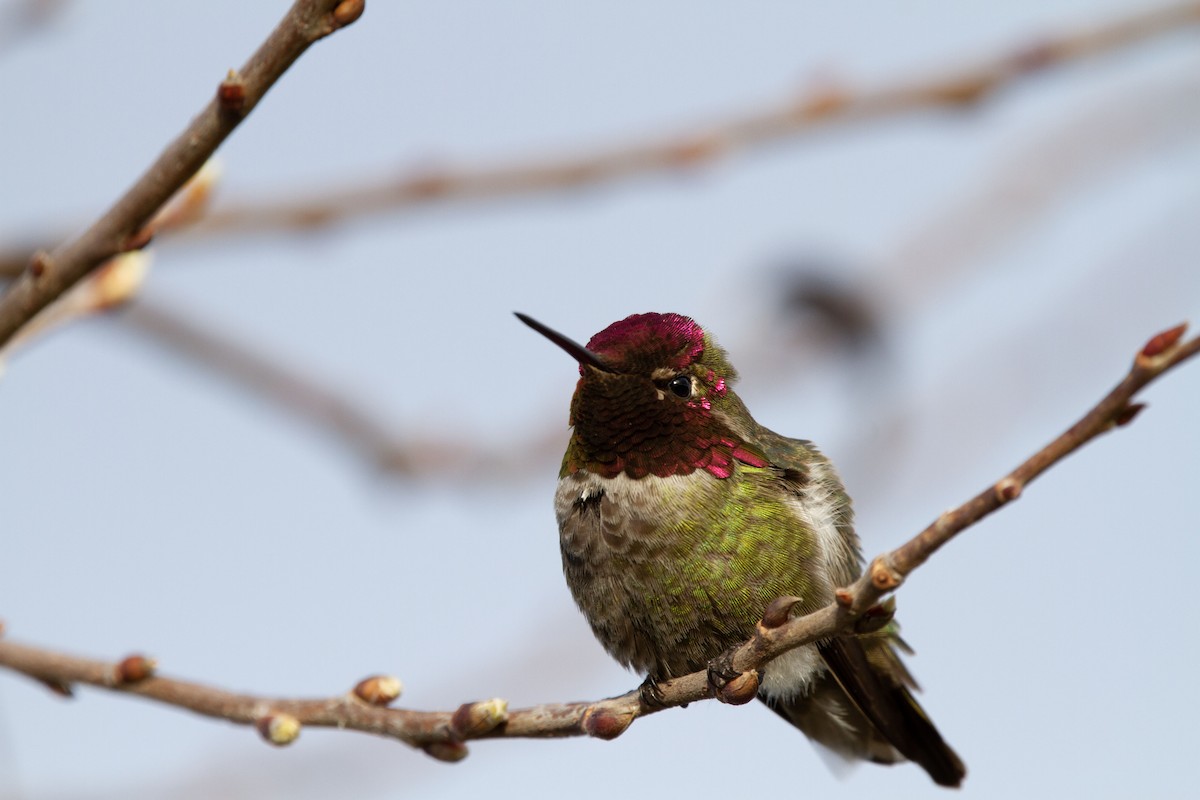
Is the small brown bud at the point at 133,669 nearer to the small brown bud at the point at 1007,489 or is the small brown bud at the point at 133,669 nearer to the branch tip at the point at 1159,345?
the small brown bud at the point at 1007,489

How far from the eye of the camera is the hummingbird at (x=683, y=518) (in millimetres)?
3234

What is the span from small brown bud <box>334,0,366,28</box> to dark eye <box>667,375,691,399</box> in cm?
146

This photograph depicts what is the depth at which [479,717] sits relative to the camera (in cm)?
265

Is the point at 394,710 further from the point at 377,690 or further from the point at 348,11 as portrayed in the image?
the point at 348,11

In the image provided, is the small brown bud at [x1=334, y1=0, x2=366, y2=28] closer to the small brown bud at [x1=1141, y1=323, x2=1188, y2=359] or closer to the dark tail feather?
the small brown bud at [x1=1141, y1=323, x2=1188, y2=359]

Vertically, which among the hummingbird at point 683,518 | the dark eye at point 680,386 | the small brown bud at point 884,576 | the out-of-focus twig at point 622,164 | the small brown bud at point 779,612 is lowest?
the small brown bud at point 884,576

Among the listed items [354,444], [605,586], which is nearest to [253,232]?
[354,444]

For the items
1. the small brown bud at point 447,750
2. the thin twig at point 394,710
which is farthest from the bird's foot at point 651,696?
the small brown bud at point 447,750

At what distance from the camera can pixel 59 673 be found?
281cm

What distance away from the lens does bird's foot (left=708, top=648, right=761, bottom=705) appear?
2.69m

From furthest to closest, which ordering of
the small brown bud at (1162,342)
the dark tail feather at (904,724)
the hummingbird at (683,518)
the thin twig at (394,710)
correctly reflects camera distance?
the dark tail feather at (904,724) < the hummingbird at (683,518) < the thin twig at (394,710) < the small brown bud at (1162,342)

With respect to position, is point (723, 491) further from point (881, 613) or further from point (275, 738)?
point (275, 738)

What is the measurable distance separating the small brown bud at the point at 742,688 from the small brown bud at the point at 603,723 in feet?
0.76

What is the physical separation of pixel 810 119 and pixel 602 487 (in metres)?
1.60
